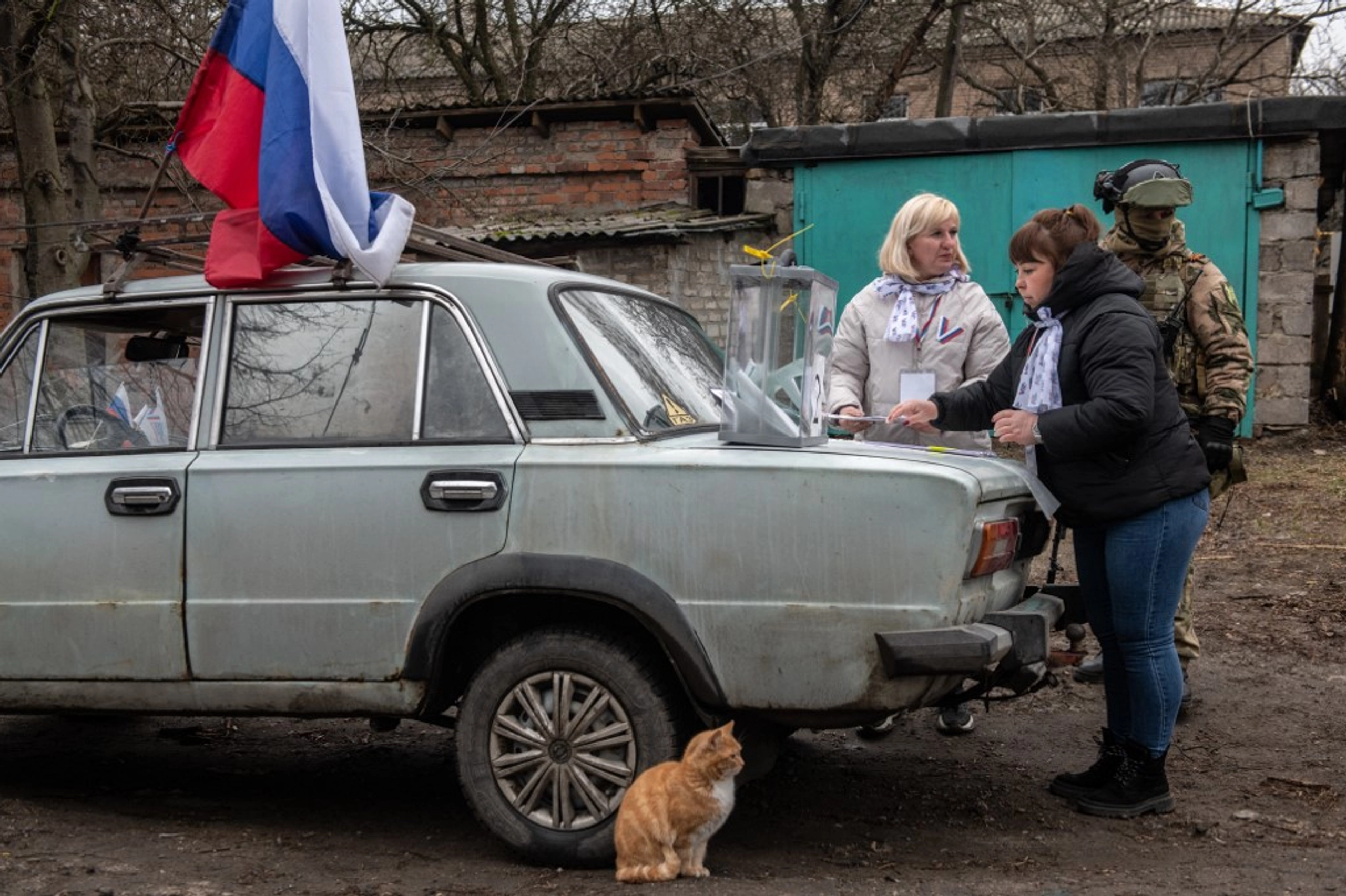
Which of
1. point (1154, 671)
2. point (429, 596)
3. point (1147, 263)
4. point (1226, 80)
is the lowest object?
point (1154, 671)

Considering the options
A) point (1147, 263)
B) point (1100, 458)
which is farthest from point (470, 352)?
point (1147, 263)

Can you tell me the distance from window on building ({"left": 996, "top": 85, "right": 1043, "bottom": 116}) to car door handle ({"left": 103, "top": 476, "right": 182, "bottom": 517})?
2266cm

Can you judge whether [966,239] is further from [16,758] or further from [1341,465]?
[16,758]

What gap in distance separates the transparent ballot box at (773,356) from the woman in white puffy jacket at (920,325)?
0.91 m

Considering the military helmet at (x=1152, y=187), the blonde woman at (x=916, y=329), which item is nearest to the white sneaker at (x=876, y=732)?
the blonde woman at (x=916, y=329)

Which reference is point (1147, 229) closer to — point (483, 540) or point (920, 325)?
point (920, 325)

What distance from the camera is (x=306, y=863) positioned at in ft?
14.0

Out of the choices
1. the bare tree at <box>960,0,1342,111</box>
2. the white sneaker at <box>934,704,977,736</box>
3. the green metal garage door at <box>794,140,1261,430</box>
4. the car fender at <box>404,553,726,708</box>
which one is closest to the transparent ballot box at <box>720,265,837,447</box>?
the car fender at <box>404,553,726,708</box>

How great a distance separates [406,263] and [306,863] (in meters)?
1.85

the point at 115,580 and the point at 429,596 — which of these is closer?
the point at 429,596

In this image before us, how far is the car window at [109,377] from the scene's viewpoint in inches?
187

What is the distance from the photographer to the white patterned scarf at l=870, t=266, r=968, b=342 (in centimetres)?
518

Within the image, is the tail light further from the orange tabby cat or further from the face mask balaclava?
the face mask balaclava

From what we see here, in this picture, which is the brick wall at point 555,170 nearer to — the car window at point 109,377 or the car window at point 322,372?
the car window at point 109,377
